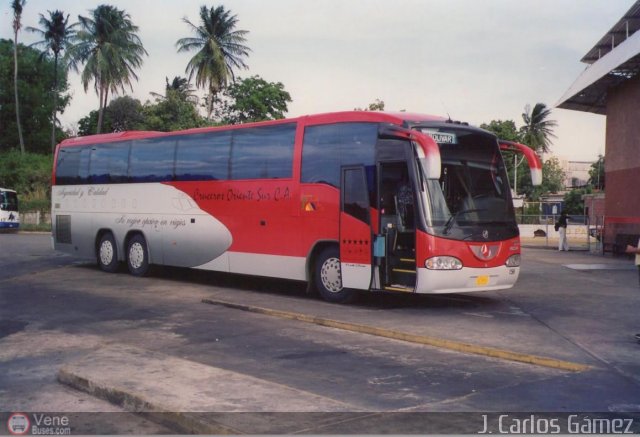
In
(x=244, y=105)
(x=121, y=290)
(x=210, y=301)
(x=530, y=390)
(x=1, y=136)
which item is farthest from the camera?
(x=1, y=136)

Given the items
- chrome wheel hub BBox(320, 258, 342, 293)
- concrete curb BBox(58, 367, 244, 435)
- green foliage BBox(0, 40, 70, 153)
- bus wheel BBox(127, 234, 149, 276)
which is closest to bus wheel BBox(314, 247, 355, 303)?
chrome wheel hub BBox(320, 258, 342, 293)

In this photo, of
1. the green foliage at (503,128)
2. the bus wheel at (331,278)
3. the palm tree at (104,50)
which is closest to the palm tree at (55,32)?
the palm tree at (104,50)

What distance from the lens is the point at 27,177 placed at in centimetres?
5550

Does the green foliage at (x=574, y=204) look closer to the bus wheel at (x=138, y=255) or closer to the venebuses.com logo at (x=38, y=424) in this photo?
the bus wheel at (x=138, y=255)

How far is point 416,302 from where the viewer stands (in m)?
13.3

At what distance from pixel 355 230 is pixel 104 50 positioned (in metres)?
43.3

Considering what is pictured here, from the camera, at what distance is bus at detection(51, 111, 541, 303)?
38.4 ft

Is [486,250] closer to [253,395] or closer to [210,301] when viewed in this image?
[210,301]

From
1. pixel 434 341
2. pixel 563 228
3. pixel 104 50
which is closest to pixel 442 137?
pixel 434 341

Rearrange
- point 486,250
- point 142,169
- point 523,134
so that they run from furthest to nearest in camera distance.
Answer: point 523,134 < point 142,169 < point 486,250

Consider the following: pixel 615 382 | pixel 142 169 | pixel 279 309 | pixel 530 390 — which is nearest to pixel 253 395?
pixel 530 390

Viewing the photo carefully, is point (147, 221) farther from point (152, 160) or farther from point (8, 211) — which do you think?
point (8, 211)

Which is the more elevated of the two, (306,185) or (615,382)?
(306,185)

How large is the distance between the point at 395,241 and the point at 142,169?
799 cm
